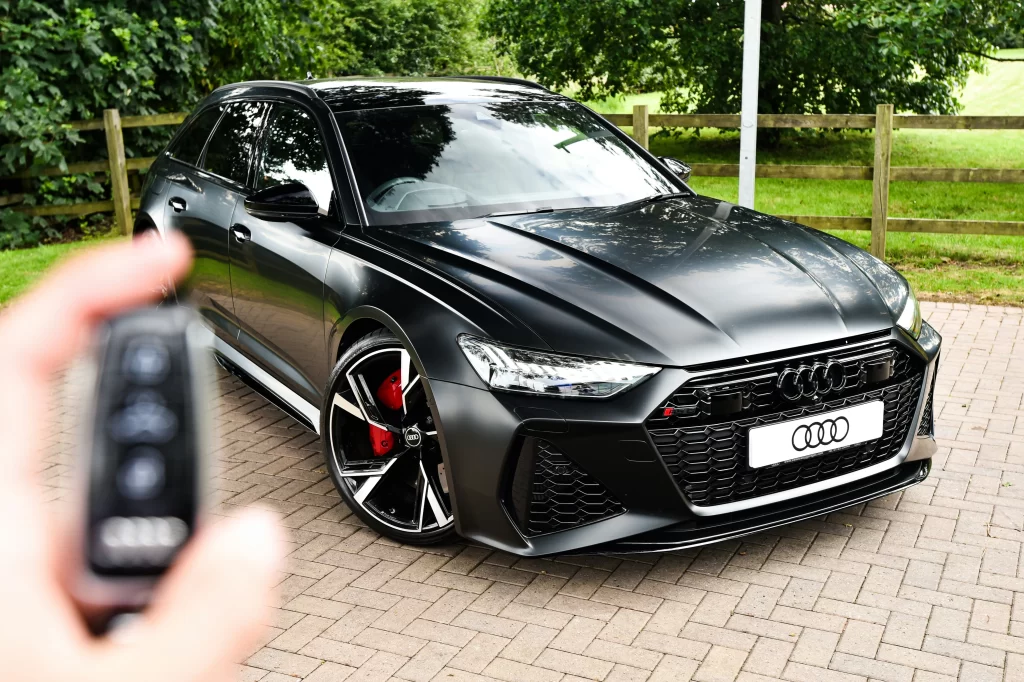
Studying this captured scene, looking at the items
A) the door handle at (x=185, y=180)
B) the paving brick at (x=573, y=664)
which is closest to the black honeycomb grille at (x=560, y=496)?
the paving brick at (x=573, y=664)

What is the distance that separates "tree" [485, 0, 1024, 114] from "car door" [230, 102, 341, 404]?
11.1 m

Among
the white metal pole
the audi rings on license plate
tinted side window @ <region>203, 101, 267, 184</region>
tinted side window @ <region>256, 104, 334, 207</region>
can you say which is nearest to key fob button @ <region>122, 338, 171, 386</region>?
the audi rings on license plate

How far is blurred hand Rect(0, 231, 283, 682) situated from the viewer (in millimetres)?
540

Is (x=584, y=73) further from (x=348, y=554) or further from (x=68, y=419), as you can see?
(x=68, y=419)

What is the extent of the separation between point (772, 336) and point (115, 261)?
3.30m

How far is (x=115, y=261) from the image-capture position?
0.56 meters

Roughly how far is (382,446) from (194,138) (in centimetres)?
275

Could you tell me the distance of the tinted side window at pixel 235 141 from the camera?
17.9 ft

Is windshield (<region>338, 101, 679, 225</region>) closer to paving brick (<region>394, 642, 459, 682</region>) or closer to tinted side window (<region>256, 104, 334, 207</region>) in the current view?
tinted side window (<region>256, 104, 334, 207</region>)

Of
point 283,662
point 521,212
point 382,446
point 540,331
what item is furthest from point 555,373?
point 521,212

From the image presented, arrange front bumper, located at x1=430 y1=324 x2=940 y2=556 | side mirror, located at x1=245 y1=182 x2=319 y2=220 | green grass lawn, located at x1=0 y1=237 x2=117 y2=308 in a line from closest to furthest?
front bumper, located at x1=430 y1=324 x2=940 y2=556, side mirror, located at x1=245 y1=182 x2=319 y2=220, green grass lawn, located at x1=0 y1=237 x2=117 y2=308

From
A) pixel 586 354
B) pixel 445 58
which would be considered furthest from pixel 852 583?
pixel 445 58

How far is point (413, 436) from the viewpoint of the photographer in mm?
4008

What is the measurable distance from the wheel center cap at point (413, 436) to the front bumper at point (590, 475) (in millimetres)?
251
